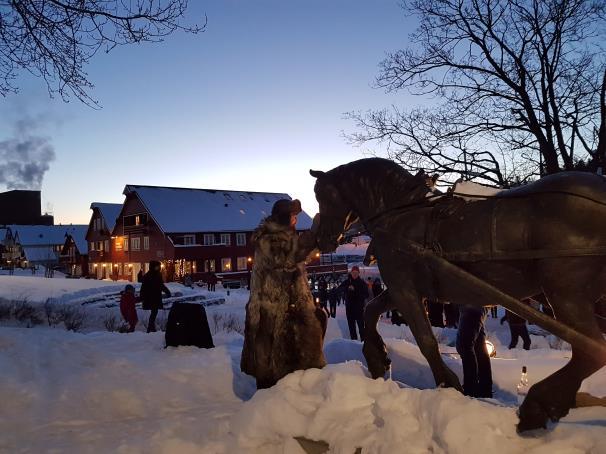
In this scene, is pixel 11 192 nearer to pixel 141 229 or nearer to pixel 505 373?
pixel 141 229

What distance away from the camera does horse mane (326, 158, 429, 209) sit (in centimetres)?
361

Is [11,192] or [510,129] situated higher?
[11,192]

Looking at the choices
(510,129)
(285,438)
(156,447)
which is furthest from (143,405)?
(510,129)

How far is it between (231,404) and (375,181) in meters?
3.77

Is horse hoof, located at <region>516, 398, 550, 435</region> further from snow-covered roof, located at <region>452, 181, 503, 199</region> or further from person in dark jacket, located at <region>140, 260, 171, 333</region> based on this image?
person in dark jacket, located at <region>140, 260, 171, 333</region>

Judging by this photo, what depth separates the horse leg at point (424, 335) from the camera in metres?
3.26

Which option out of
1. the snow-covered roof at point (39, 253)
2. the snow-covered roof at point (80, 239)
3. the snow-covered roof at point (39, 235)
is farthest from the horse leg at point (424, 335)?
the snow-covered roof at point (39, 235)

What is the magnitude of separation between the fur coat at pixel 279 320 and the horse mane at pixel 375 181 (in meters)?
A: 0.85

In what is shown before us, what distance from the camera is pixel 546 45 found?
13.4m

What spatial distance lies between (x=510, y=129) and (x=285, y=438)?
13.1 meters

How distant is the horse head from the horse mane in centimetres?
5

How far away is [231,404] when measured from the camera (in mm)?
5934

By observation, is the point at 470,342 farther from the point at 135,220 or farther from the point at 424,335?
the point at 135,220

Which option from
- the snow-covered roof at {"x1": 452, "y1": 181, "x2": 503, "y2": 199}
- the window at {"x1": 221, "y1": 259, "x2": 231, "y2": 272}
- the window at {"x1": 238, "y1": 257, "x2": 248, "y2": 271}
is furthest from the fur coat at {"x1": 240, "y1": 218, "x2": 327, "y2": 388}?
the window at {"x1": 238, "y1": 257, "x2": 248, "y2": 271}
